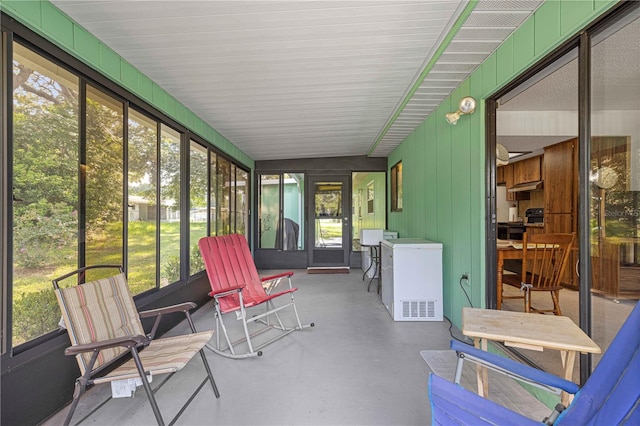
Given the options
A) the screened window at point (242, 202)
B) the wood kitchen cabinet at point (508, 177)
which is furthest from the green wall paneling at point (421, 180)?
the wood kitchen cabinet at point (508, 177)

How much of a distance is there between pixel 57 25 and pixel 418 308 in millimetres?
3991

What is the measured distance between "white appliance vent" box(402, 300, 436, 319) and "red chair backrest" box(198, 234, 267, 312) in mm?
1634

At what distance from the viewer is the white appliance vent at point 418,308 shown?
3.51m

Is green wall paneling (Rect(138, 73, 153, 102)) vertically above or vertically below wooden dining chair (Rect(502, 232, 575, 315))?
above

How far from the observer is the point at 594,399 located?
1.02m

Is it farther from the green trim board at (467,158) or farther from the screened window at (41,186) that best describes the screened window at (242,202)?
the screened window at (41,186)

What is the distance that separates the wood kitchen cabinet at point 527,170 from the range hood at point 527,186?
0.06 m

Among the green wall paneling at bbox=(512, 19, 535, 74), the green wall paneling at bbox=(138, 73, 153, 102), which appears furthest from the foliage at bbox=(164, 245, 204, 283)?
the green wall paneling at bbox=(512, 19, 535, 74)

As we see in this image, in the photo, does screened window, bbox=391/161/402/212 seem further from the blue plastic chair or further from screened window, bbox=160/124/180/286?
the blue plastic chair

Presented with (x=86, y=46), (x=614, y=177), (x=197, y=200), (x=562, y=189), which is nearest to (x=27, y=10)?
(x=86, y=46)

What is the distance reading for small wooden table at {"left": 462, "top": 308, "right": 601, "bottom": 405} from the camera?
4.20 ft

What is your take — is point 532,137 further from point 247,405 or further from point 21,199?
point 21,199

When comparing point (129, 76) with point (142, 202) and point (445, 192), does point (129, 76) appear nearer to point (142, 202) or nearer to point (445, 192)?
point (142, 202)

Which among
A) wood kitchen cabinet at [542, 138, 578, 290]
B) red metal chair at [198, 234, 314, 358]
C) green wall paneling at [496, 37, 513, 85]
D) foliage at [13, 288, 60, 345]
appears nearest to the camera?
foliage at [13, 288, 60, 345]
